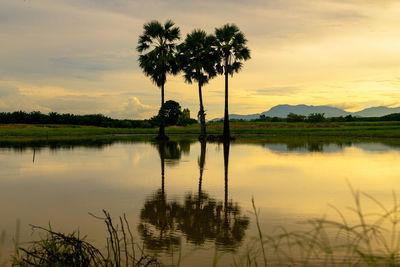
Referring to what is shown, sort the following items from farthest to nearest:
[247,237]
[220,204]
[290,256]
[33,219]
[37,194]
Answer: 1. [37,194]
2. [220,204]
3. [33,219]
4. [247,237]
5. [290,256]

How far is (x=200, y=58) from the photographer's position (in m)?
48.0

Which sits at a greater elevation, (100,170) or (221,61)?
(221,61)

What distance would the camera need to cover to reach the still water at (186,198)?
7059mm

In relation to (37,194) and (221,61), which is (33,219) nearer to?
(37,194)

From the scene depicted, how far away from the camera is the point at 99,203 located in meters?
10.3

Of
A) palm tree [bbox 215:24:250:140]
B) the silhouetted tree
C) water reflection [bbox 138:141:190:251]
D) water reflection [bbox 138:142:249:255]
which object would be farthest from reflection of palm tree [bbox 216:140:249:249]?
the silhouetted tree

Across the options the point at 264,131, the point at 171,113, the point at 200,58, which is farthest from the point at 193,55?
the point at 171,113

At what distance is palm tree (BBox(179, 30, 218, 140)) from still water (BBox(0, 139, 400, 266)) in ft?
94.9

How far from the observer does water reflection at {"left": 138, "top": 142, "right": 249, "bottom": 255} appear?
22.5 ft

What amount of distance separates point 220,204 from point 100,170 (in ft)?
29.6

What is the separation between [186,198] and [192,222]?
2736 millimetres

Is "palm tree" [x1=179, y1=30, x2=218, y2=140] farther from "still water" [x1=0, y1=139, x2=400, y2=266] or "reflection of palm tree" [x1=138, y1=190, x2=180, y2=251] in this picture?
"reflection of palm tree" [x1=138, y1=190, x2=180, y2=251]

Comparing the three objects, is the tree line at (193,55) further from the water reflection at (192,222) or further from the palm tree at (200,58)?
the water reflection at (192,222)

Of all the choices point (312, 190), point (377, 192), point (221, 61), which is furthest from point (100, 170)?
point (221, 61)
